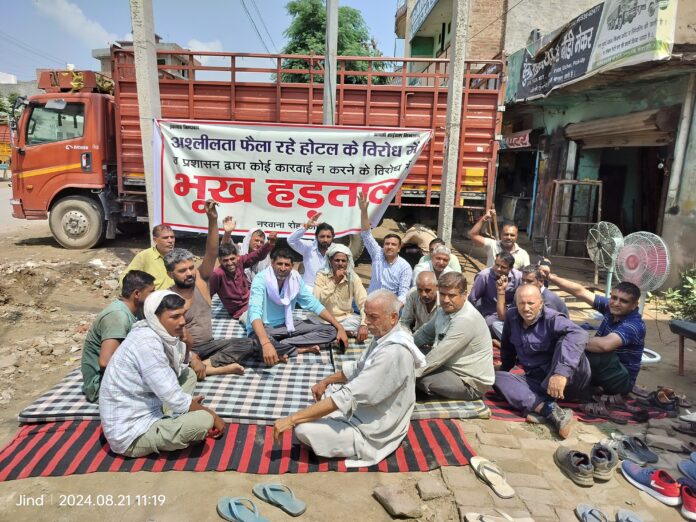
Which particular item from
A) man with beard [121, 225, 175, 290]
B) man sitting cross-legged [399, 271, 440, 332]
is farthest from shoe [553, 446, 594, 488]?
man with beard [121, 225, 175, 290]

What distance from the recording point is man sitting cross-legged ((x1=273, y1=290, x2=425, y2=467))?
8.96 feet

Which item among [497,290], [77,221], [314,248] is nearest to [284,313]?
[314,248]

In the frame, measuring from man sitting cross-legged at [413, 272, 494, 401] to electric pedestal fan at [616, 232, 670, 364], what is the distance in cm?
216

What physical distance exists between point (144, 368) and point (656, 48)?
7.03 meters

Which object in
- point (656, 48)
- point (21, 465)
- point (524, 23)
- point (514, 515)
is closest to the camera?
point (514, 515)

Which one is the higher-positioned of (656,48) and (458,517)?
(656,48)

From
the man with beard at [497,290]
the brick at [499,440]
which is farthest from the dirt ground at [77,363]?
the man with beard at [497,290]

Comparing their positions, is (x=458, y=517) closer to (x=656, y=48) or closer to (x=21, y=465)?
(x=21, y=465)

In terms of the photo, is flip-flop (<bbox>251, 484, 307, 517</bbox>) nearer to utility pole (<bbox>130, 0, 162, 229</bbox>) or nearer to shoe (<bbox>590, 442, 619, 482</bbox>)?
shoe (<bbox>590, 442, 619, 482</bbox>)

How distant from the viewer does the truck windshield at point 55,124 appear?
845cm

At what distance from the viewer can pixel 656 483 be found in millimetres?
2748

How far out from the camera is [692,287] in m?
6.60

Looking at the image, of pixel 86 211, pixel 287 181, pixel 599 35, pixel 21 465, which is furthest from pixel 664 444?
pixel 86 211

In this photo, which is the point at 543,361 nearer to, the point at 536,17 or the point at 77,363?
the point at 77,363
